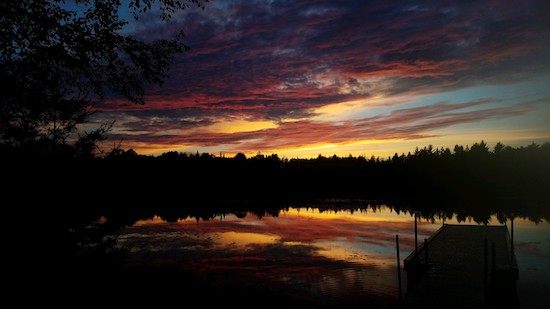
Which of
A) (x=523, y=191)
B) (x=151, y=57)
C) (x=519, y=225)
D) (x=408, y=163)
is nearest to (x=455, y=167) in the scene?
(x=408, y=163)

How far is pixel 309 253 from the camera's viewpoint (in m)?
29.4

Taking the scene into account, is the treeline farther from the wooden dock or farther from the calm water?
the wooden dock

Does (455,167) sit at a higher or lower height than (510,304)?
higher

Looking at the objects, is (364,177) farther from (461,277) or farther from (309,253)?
(461,277)

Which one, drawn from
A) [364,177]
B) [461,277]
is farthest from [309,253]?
[364,177]

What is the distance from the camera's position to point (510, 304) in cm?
1717

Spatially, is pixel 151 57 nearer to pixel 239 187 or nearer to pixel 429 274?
pixel 429 274

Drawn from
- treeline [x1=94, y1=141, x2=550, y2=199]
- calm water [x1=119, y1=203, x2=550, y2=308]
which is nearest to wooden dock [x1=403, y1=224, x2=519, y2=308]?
calm water [x1=119, y1=203, x2=550, y2=308]

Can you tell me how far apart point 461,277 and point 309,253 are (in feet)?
40.8

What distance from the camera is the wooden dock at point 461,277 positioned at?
1588 centimetres

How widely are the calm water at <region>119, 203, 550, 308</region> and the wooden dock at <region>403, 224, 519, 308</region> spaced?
3.55 feet

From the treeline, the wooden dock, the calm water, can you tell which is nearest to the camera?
the wooden dock

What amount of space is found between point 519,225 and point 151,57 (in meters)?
44.2

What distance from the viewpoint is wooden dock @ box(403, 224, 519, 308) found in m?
15.9
